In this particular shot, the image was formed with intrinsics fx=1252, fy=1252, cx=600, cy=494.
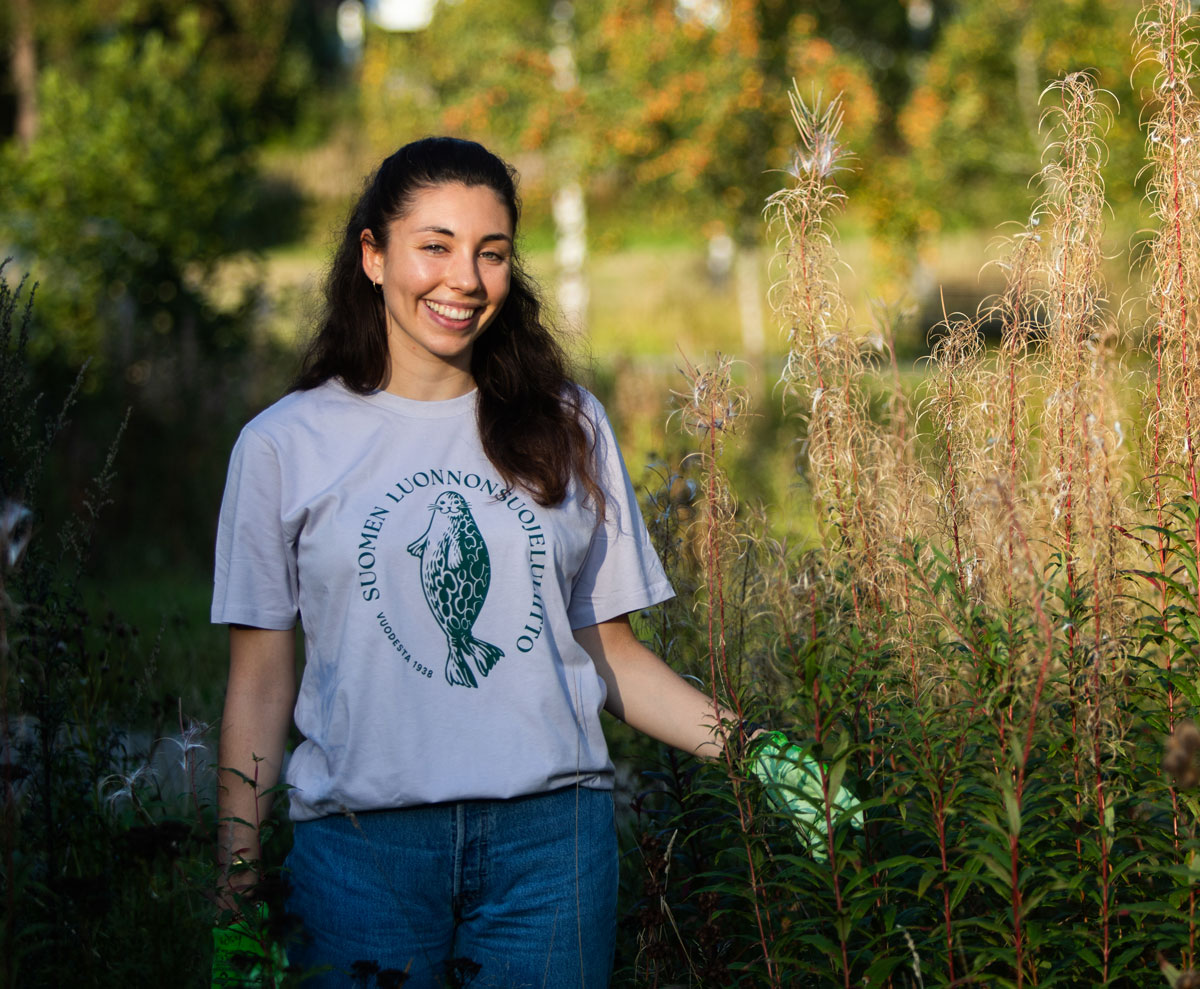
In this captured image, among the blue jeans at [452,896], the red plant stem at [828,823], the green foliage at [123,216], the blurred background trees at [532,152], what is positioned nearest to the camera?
the red plant stem at [828,823]

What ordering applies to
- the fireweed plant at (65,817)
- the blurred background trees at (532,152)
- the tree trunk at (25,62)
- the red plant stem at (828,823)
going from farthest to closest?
1. the tree trunk at (25,62)
2. the blurred background trees at (532,152)
3. the fireweed plant at (65,817)
4. the red plant stem at (828,823)

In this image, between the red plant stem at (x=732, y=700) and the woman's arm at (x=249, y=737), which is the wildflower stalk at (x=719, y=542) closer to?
the red plant stem at (x=732, y=700)

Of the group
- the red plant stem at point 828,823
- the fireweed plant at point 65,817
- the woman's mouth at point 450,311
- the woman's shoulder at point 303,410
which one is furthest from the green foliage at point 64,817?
the red plant stem at point 828,823

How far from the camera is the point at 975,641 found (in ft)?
7.39

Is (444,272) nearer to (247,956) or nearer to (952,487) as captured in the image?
(952,487)

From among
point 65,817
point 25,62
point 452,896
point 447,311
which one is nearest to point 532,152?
point 65,817

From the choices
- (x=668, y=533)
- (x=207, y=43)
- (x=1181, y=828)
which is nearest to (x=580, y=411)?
(x=668, y=533)

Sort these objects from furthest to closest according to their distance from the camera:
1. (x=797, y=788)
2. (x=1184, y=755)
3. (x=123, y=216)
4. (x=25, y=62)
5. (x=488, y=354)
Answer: (x=25, y=62)
(x=123, y=216)
(x=488, y=354)
(x=797, y=788)
(x=1184, y=755)

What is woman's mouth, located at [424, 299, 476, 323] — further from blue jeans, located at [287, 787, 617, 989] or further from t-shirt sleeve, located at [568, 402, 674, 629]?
blue jeans, located at [287, 787, 617, 989]

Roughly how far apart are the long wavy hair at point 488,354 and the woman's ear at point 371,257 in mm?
24

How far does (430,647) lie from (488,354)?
74 centimetres

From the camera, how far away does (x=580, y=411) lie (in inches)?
111

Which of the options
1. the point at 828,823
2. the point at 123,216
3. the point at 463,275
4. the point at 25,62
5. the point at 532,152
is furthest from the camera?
the point at 25,62

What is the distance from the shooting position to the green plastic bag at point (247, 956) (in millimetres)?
2180
